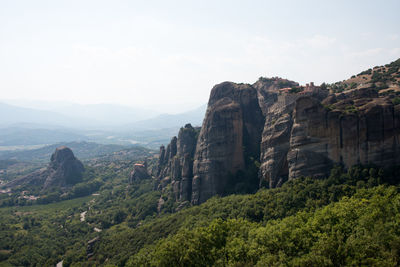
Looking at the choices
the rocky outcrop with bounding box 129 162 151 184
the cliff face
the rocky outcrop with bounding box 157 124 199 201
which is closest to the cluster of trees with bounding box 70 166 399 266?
the cliff face

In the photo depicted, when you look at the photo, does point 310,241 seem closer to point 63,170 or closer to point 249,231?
point 249,231

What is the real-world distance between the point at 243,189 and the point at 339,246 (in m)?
33.3

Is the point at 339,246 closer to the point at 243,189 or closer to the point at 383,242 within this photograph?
the point at 383,242

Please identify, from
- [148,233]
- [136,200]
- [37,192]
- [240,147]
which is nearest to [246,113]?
[240,147]

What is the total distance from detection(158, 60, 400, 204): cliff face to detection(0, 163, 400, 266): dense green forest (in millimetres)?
3596

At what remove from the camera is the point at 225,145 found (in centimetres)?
6388

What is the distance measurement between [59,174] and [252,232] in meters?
114

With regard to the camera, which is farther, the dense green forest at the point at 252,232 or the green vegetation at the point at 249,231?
the green vegetation at the point at 249,231

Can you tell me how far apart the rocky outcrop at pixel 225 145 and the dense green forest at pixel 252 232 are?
723cm

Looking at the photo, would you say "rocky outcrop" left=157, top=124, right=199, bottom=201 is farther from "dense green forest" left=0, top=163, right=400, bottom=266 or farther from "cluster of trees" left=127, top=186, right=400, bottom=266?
"cluster of trees" left=127, top=186, right=400, bottom=266

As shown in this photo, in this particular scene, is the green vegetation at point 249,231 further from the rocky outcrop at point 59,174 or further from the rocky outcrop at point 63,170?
the rocky outcrop at point 59,174

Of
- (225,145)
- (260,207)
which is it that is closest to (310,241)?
(260,207)

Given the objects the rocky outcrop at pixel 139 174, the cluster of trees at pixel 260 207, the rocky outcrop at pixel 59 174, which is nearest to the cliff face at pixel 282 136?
the cluster of trees at pixel 260 207

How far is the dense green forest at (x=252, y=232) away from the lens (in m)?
27.6
